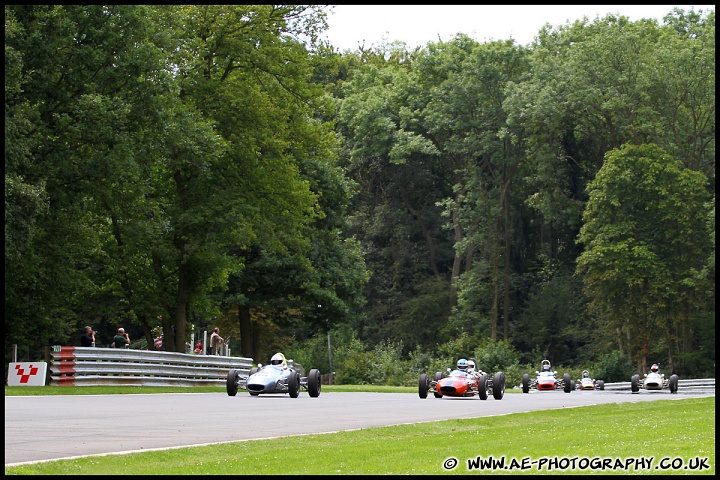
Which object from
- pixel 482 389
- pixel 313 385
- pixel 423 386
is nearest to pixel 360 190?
pixel 423 386

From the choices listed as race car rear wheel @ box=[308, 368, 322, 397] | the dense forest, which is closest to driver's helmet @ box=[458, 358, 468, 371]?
race car rear wheel @ box=[308, 368, 322, 397]

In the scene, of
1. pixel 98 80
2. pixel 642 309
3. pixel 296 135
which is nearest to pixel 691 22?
pixel 642 309

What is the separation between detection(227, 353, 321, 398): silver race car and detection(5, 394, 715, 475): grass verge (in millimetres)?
13060

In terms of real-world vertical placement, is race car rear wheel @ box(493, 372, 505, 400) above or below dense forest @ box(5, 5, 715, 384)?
below

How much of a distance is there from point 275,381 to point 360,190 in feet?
136

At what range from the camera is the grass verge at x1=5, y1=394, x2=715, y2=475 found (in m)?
11.4

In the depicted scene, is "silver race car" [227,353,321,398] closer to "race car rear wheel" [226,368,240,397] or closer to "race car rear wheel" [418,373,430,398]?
"race car rear wheel" [226,368,240,397]

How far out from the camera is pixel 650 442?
13938 millimetres

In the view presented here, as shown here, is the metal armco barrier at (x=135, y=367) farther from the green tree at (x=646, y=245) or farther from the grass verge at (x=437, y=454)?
the green tree at (x=646, y=245)

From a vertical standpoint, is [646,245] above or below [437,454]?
above

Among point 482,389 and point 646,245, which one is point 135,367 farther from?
point 646,245

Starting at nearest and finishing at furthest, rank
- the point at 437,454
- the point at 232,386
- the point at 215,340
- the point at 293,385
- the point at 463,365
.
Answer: the point at 437,454 < the point at 293,385 < the point at 232,386 < the point at 463,365 < the point at 215,340

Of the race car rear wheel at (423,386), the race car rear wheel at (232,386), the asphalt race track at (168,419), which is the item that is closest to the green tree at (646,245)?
the race car rear wheel at (423,386)

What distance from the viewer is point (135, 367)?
119ft
